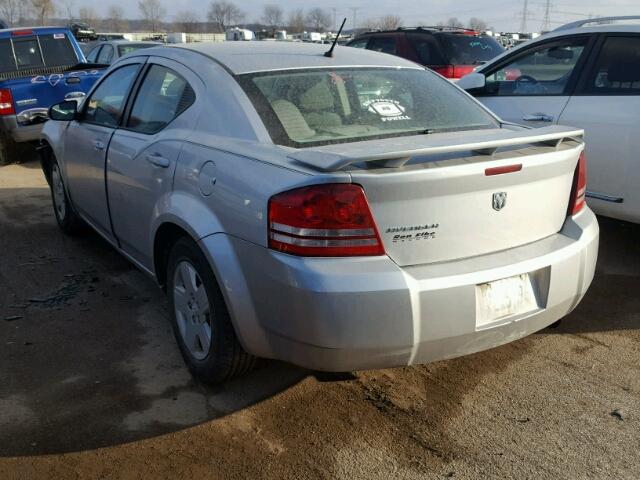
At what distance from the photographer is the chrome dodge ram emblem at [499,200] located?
2824 millimetres

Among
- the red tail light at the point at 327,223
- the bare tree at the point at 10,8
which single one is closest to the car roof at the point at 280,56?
the red tail light at the point at 327,223

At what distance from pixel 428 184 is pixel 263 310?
2.76 ft

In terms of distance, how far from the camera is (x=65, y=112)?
4.96m

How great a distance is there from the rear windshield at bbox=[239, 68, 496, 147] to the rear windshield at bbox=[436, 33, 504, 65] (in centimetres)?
672

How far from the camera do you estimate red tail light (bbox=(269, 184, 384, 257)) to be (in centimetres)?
256

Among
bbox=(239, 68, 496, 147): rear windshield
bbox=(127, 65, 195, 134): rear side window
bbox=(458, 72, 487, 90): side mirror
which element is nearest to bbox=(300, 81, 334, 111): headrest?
bbox=(239, 68, 496, 147): rear windshield

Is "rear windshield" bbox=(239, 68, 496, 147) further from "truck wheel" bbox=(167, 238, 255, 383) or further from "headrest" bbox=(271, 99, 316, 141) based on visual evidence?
"truck wheel" bbox=(167, 238, 255, 383)

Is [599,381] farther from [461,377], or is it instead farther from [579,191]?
[579,191]

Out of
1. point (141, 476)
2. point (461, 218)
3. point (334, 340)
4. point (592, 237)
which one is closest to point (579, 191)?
point (592, 237)

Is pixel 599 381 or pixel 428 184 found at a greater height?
pixel 428 184

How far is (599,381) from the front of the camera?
11.1 ft

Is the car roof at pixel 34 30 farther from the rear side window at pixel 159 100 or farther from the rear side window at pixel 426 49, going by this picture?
the rear side window at pixel 159 100

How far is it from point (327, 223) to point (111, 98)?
257 cm

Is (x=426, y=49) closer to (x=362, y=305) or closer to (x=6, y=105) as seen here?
(x=6, y=105)
